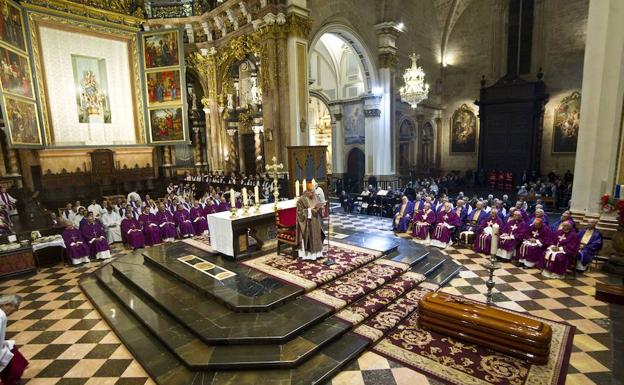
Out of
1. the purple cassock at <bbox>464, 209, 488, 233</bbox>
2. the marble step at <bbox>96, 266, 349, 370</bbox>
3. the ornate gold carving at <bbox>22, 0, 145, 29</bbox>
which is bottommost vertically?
the marble step at <bbox>96, 266, 349, 370</bbox>

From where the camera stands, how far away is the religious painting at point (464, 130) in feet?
74.5

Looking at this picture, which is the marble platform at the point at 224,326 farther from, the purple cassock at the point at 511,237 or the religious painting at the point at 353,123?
the religious painting at the point at 353,123

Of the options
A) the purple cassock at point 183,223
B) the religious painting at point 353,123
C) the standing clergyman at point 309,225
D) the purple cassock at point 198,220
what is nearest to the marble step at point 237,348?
the standing clergyman at point 309,225

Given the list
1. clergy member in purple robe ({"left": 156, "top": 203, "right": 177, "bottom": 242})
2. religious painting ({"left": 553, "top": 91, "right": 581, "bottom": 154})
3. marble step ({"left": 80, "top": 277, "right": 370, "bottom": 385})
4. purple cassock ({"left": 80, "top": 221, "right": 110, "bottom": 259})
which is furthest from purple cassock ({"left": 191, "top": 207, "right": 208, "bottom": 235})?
religious painting ({"left": 553, "top": 91, "right": 581, "bottom": 154})

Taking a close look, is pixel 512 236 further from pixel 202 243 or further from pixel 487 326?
pixel 202 243

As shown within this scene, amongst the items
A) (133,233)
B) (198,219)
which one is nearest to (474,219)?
(198,219)

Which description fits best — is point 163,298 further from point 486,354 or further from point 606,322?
point 606,322

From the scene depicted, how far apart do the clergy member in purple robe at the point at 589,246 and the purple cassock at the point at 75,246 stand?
41.5ft

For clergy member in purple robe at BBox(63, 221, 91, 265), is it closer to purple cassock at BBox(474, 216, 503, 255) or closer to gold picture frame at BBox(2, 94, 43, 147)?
gold picture frame at BBox(2, 94, 43, 147)

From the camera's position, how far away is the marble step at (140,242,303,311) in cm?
559

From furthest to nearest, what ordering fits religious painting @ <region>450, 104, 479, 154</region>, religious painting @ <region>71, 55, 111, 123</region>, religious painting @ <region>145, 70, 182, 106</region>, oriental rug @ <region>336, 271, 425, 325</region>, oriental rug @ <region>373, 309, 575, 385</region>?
1. religious painting @ <region>450, 104, 479, 154</region>
2. religious painting @ <region>145, 70, 182, 106</region>
3. religious painting @ <region>71, 55, 111, 123</region>
4. oriental rug @ <region>336, 271, 425, 325</region>
5. oriental rug @ <region>373, 309, 575, 385</region>

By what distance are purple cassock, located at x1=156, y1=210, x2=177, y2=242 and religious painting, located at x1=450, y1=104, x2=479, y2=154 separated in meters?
20.0

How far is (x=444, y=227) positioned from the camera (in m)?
9.79

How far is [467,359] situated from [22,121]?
15057 mm
